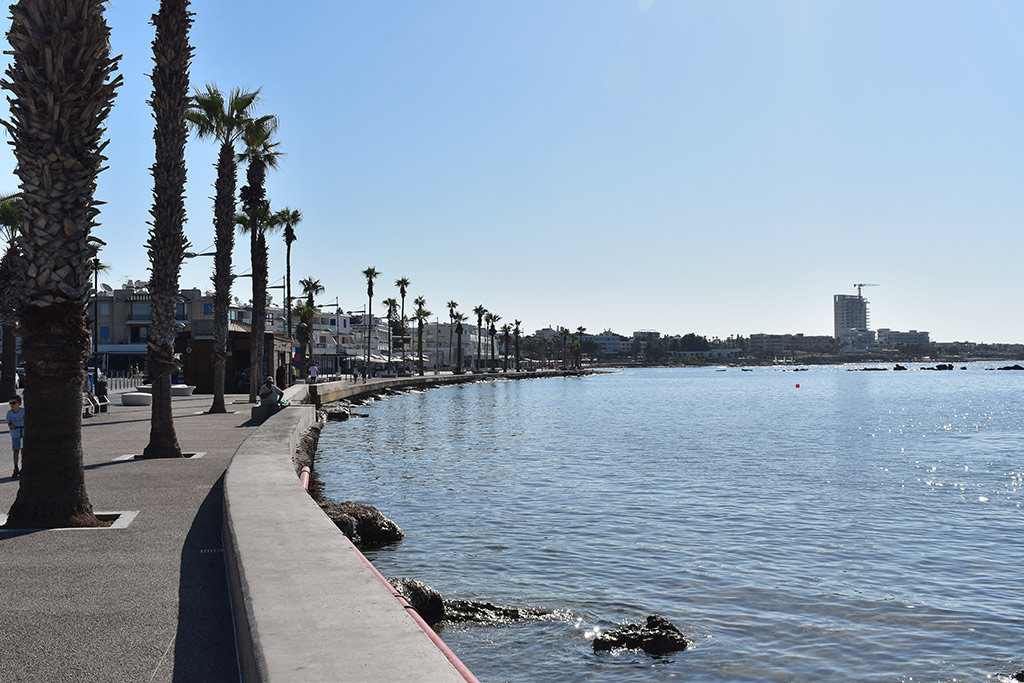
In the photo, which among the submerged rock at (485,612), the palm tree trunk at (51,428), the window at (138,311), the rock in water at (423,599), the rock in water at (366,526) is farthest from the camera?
the window at (138,311)

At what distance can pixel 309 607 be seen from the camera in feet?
20.0

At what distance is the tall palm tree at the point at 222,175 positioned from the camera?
1304 inches

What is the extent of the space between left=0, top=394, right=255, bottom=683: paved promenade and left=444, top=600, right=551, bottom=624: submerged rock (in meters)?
3.19

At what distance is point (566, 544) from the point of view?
16.0 metres

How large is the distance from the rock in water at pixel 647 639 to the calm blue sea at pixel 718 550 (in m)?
0.19

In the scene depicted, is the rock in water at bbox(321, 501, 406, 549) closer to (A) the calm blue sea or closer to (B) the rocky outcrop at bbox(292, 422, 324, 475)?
(A) the calm blue sea

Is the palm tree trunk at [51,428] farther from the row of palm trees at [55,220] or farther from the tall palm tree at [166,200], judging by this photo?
the tall palm tree at [166,200]

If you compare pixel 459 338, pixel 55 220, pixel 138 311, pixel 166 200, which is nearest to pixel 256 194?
pixel 166 200

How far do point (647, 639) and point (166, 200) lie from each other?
14.0m

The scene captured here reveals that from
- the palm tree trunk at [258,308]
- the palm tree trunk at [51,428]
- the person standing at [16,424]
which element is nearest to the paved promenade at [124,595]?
the palm tree trunk at [51,428]

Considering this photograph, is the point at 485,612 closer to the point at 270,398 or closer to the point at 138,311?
the point at 270,398

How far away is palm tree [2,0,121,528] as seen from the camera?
34.2ft

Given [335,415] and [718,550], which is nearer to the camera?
[718,550]

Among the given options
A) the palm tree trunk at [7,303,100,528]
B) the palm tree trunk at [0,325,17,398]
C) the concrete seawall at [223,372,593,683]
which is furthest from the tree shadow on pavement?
the palm tree trunk at [0,325,17,398]
